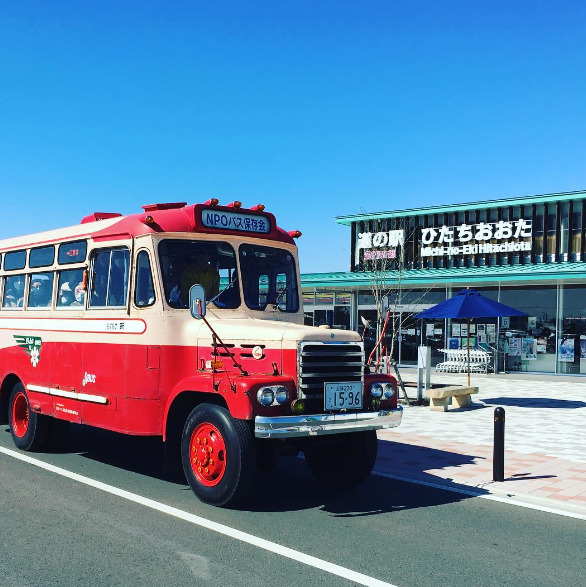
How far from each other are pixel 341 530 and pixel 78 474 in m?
3.57

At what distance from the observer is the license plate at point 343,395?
6.76 metres

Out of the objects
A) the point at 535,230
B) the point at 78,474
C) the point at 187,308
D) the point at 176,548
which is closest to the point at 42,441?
the point at 78,474

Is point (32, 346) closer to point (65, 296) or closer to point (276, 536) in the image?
point (65, 296)

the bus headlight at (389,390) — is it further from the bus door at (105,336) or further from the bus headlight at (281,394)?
the bus door at (105,336)

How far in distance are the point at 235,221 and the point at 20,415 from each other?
4.55 metres

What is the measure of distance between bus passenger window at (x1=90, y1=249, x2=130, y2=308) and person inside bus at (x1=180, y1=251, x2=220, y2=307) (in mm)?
700

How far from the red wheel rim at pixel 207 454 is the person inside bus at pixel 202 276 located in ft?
4.71

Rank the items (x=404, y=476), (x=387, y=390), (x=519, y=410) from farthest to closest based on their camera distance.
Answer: (x=519, y=410) → (x=404, y=476) → (x=387, y=390)

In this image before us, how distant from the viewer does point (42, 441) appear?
9500 mm

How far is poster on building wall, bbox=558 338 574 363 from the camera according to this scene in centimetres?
2450

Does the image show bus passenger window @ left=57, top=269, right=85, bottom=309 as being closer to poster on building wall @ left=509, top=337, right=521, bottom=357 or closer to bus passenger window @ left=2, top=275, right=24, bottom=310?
bus passenger window @ left=2, top=275, right=24, bottom=310

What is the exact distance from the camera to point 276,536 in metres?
5.90

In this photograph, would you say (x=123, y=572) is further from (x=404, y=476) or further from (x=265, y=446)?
(x=404, y=476)

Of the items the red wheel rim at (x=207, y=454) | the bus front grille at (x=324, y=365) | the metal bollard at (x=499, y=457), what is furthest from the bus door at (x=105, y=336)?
the metal bollard at (x=499, y=457)
